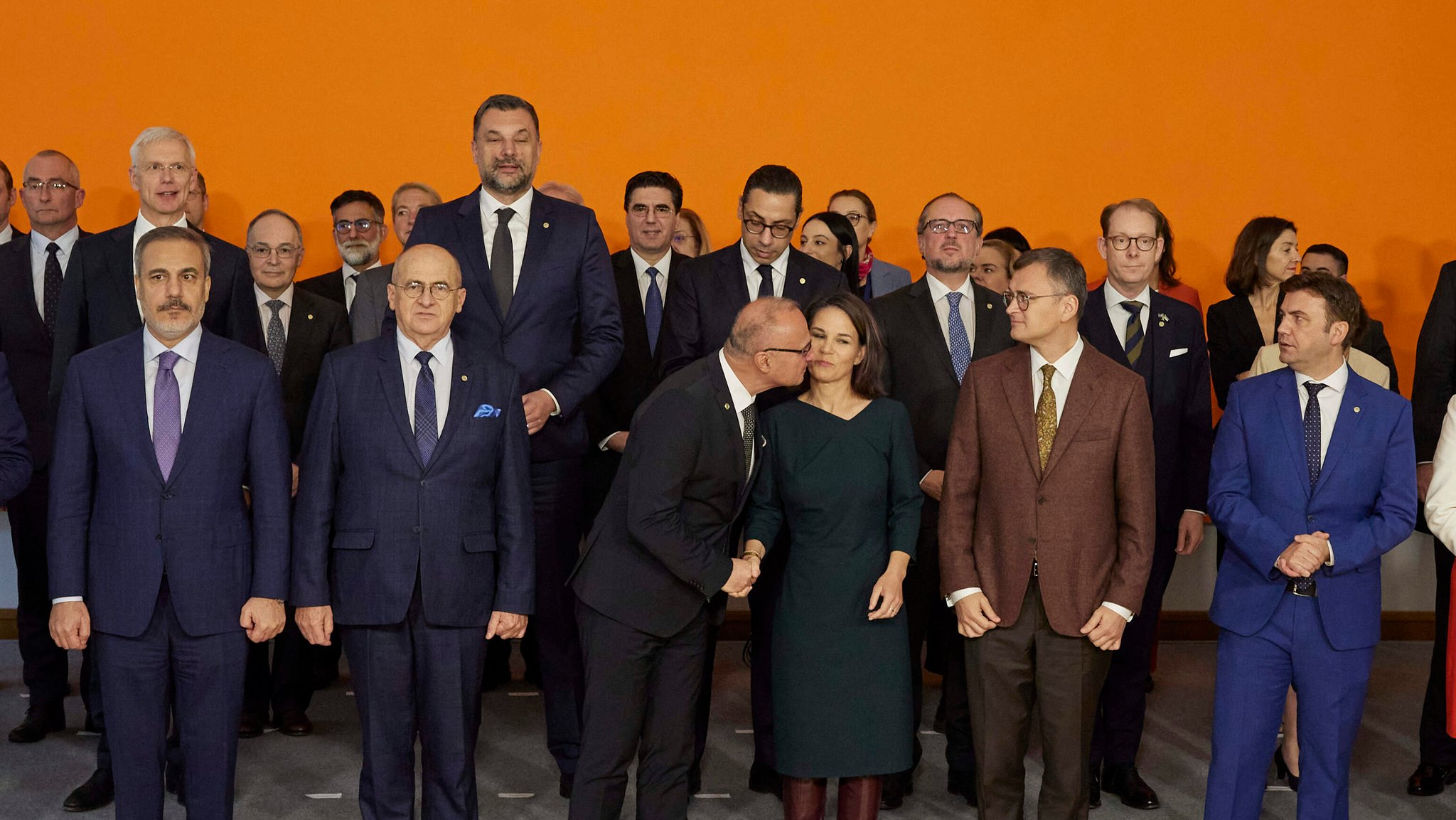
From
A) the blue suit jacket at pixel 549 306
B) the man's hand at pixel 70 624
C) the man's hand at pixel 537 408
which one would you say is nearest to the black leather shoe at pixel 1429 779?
the blue suit jacket at pixel 549 306

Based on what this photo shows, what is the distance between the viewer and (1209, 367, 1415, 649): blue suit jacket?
133 inches

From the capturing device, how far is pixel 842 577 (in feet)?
11.3

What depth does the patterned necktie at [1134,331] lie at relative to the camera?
4133 millimetres

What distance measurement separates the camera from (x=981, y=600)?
3398 millimetres

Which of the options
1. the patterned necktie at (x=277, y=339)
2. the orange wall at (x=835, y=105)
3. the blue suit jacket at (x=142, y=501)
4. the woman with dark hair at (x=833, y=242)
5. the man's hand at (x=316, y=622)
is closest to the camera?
the blue suit jacket at (x=142, y=501)

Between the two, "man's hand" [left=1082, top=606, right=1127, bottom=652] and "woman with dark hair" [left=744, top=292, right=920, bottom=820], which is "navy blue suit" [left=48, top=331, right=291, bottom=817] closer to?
"woman with dark hair" [left=744, top=292, right=920, bottom=820]

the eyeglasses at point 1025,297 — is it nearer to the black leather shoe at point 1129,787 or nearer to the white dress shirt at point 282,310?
the black leather shoe at point 1129,787

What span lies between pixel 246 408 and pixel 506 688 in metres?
2.31

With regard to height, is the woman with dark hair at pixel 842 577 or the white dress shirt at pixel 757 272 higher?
the white dress shirt at pixel 757 272

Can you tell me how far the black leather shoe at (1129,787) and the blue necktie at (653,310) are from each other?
2.02 meters

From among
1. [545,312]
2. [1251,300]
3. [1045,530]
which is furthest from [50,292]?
[1251,300]

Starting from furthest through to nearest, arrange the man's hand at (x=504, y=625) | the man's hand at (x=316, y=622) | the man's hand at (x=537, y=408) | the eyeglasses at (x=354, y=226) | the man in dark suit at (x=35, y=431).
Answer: the eyeglasses at (x=354, y=226), the man in dark suit at (x=35, y=431), the man's hand at (x=537, y=408), the man's hand at (x=504, y=625), the man's hand at (x=316, y=622)

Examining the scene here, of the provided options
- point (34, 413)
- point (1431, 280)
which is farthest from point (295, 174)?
point (1431, 280)

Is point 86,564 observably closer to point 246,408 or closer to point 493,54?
point 246,408
